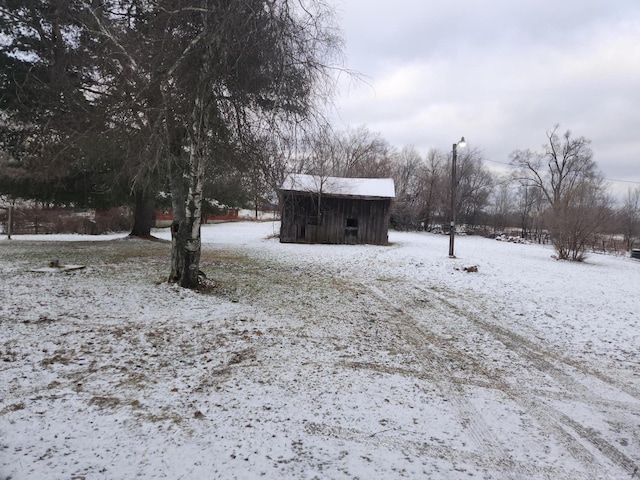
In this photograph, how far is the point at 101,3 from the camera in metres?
7.37

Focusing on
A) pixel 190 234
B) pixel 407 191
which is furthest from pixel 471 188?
pixel 190 234

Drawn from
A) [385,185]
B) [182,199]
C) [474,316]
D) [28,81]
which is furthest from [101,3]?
[385,185]

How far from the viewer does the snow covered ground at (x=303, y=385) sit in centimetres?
251

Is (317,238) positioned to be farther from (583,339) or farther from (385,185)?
(583,339)

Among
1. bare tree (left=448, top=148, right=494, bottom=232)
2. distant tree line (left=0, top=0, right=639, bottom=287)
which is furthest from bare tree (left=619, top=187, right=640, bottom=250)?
distant tree line (left=0, top=0, right=639, bottom=287)

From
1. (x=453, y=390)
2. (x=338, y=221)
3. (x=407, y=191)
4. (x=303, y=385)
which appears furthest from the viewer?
(x=407, y=191)

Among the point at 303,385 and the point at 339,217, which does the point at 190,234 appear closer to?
the point at 303,385

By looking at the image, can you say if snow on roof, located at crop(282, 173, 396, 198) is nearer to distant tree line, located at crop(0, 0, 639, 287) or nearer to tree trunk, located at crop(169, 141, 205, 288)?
distant tree line, located at crop(0, 0, 639, 287)

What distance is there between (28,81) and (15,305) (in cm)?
706

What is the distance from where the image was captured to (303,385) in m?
3.64

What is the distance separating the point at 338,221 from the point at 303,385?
18.1m

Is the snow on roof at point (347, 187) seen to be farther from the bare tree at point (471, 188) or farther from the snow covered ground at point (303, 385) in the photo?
the bare tree at point (471, 188)

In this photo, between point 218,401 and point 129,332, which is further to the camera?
point 129,332

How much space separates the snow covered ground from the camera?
251 centimetres
